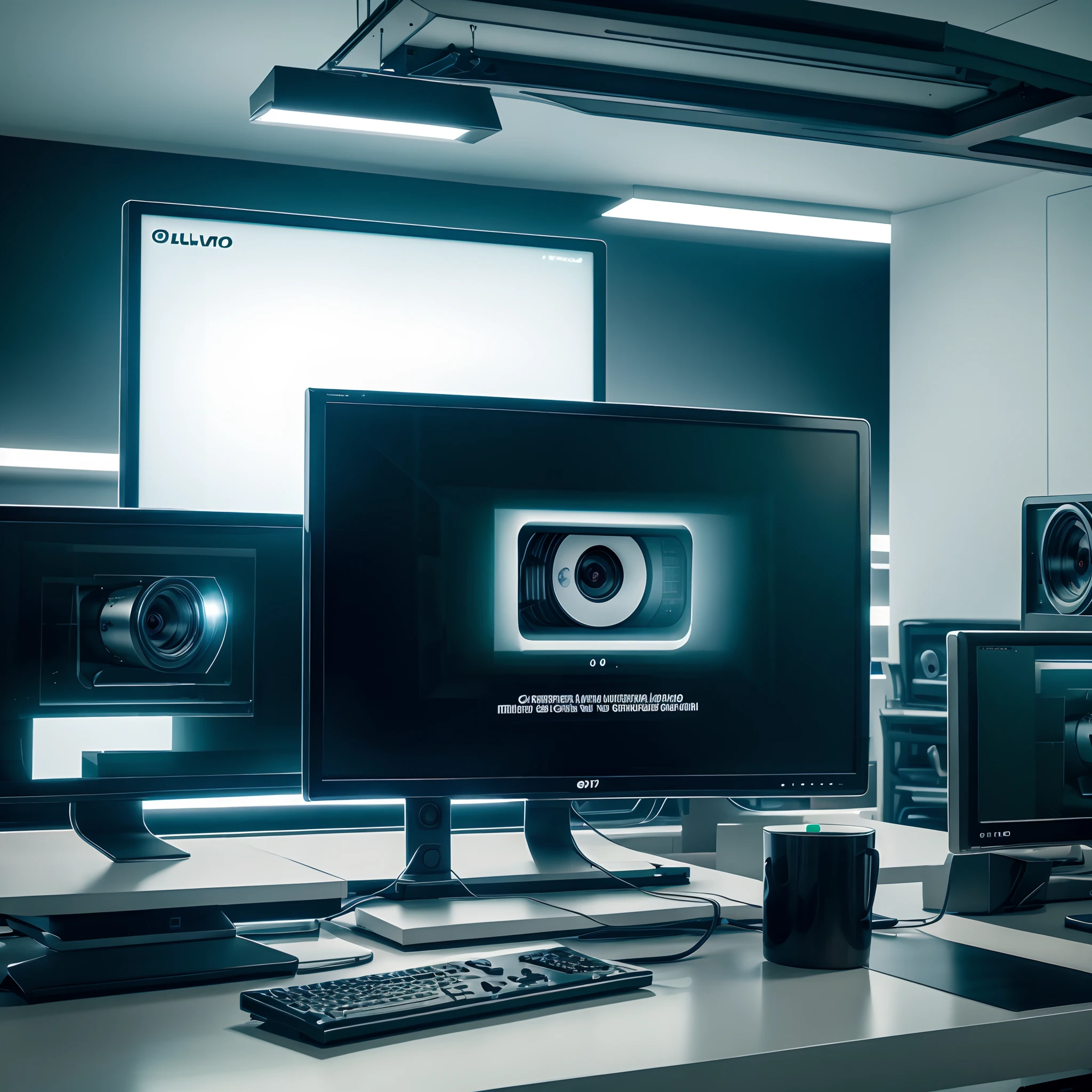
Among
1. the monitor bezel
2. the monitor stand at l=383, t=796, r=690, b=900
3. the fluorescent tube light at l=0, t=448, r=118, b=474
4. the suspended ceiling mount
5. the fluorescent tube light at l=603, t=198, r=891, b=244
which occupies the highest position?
the fluorescent tube light at l=603, t=198, r=891, b=244

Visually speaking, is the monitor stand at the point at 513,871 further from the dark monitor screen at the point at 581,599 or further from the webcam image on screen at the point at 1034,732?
the webcam image on screen at the point at 1034,732

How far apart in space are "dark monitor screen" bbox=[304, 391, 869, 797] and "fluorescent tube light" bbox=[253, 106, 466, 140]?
1816 mm

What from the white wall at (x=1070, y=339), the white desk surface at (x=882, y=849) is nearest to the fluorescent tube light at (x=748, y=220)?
the white wall at (x=1070, y=339)

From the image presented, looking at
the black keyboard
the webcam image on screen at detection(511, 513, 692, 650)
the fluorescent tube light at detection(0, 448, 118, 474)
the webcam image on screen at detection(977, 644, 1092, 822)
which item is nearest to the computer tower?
the webcam image on screen at detection(977, 644, 1092, 822)

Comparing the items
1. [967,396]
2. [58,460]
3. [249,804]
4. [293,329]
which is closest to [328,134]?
[58,460]

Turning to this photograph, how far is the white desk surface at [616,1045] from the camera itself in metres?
0.86

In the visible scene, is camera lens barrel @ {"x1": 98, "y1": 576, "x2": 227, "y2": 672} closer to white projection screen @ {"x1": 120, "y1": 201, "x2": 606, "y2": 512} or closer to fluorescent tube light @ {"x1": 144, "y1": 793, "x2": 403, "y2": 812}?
fluorescent tube light @ {"x1": 144, "y1": 793, "x2": 403, "y2": 812}

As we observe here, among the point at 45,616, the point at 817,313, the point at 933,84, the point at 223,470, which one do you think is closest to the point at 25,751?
the point at 45,616

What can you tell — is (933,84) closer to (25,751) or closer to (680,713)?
(680,713)

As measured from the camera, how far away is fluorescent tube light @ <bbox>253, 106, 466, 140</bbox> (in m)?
3.04

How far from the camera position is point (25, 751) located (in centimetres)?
125

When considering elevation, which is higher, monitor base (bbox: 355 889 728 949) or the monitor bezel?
the monitor bezel

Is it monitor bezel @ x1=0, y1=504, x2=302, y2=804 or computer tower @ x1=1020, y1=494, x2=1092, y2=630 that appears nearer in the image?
monitor bezel @ x1=0, y1=504, x2=302, y2=804

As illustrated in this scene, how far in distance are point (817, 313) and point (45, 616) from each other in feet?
17.4
